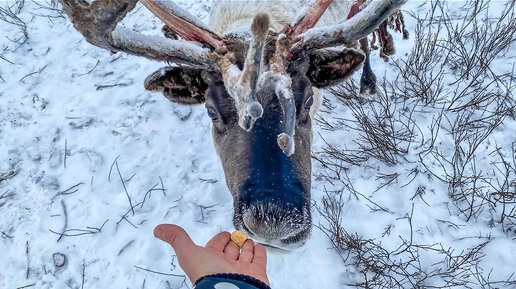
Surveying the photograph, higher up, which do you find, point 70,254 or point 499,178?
point 499,178

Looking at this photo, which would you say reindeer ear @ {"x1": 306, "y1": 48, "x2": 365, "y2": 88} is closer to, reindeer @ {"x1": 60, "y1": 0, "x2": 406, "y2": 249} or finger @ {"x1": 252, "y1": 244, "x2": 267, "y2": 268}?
reindeer @ {"x1": 60, "y1": 0, "x2": 406, "y2": 249}

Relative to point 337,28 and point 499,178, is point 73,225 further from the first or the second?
point 499,178

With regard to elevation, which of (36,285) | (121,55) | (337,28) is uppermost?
(337,28)

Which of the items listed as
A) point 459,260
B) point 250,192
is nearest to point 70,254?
point 250,192

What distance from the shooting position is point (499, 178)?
4.48 meters

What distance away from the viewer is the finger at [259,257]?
2595 millimetres

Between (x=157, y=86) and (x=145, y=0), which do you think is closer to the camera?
(x=145, y=0)

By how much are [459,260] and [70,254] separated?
4.54 meters

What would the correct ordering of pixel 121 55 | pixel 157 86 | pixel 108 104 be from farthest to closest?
pixel 121 55, pixel 108 104, pixel 157 86

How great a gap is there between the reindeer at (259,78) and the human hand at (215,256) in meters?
0.14

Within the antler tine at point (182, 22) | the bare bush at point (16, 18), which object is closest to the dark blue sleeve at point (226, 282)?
the antler tine at point (182, 22)

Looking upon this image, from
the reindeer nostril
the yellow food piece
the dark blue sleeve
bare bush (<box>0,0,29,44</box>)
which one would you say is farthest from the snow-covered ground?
the reindeer nostril

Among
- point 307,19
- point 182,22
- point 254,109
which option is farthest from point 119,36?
point 307,19

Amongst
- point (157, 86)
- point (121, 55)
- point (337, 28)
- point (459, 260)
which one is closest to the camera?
point (337, 28)
